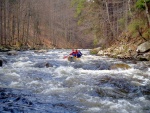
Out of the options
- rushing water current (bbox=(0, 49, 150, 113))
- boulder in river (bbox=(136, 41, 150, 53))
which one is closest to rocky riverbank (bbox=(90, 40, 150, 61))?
boulder in river (bbox=(136, 41, 150, 53))

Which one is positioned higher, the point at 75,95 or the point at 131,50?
the point at 131,50

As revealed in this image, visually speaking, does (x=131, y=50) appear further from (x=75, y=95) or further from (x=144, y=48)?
(x=75, y=95)

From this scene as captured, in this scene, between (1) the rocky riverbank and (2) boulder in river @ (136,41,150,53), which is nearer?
(2) boulder in river @ (136,41,150,53)

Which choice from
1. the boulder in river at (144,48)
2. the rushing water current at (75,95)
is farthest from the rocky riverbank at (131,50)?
the rushing water current at (75,95)

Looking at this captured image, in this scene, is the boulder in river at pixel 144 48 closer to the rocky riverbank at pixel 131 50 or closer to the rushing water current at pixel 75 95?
the rocky riverbank at pixel 131 50

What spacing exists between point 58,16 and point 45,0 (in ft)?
19.9

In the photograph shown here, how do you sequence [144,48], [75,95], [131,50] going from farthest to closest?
[131,50], [144,48], [75,95]

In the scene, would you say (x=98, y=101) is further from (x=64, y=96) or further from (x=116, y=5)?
(x=116, y=5)

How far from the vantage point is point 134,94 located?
7.68 metres

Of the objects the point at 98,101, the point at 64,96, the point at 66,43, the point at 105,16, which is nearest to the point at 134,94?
the point at 98,101

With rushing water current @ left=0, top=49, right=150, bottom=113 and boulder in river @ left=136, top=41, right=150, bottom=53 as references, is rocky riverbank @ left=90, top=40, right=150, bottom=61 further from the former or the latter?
rushing water current @ left=0, top=49, right=150, bottom=113

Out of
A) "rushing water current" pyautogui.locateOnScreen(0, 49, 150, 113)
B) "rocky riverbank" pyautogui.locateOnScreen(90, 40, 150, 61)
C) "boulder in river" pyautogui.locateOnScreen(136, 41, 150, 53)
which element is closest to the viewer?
"rushing water current" pyautogui.locateOnScreen(0, 49, 150, 113)

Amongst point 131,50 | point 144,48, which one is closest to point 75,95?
point 144,48

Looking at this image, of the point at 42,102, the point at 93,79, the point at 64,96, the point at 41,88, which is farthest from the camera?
the point at 93,79
